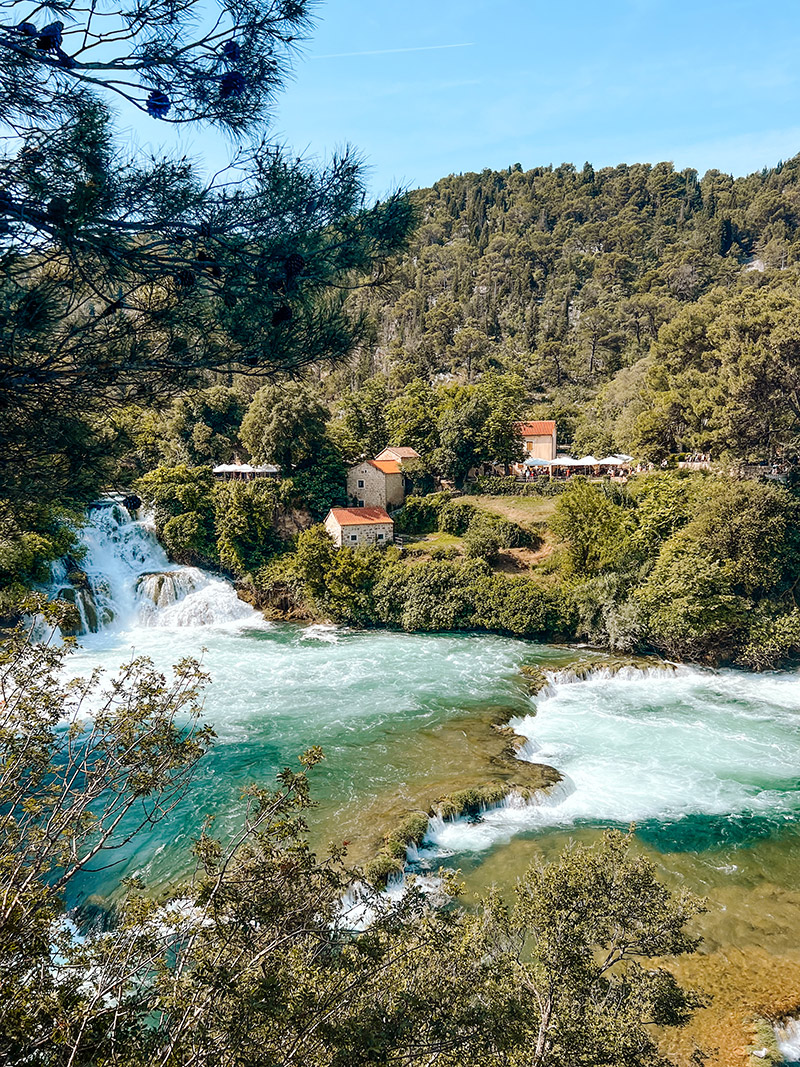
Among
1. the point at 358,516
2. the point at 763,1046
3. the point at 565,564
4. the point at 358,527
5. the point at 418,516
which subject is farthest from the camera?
the point at 418,516

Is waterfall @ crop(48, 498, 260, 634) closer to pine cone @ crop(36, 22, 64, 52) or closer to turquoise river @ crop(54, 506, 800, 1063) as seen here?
turquoise river @ crop(54, 506, 800, 1063)

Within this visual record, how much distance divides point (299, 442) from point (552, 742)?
1048 inches

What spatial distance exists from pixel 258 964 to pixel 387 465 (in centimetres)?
3695

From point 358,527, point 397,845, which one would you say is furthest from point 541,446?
point 397,845

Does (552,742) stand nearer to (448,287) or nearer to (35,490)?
(35,490)

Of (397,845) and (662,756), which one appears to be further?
(662,756)

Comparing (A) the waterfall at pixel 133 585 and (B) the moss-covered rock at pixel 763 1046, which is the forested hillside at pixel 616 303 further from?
(A) the waterfall at pixel 133 585

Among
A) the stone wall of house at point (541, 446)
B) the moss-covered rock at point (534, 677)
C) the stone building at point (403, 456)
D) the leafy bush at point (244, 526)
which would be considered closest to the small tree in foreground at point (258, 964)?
the moss-covered rock at point (534, 677)

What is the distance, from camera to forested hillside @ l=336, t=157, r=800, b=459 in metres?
27.0

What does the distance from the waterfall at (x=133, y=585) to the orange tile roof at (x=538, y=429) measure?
88.7 ft

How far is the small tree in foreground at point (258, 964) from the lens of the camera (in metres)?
4.00

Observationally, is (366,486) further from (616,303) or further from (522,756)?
(616,303)

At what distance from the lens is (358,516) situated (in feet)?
111

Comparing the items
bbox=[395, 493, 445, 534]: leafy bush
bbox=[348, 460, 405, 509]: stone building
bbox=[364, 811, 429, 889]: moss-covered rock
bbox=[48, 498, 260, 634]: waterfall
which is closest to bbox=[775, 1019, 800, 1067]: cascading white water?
bbox=[364, 811, 429, 889]: moss-covered rock
